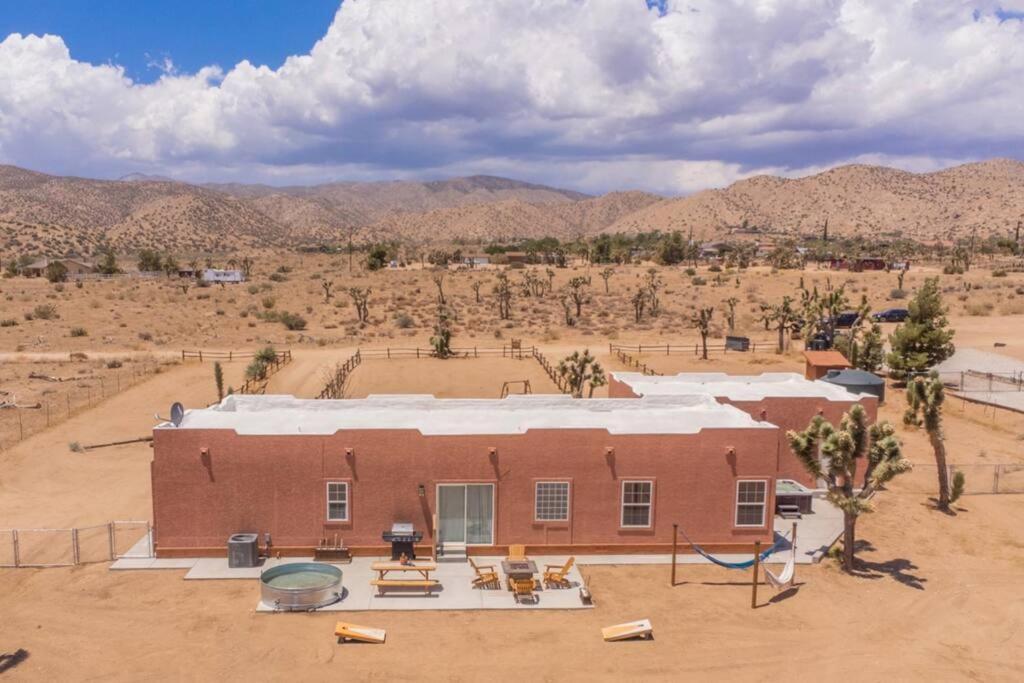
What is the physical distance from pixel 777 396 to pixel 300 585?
1559 centimetres

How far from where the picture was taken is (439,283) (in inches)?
2896

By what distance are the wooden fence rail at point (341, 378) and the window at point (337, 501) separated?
17.4 metres

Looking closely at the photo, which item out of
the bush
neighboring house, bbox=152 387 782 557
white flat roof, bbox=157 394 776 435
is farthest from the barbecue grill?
the bush

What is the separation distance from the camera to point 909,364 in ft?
139

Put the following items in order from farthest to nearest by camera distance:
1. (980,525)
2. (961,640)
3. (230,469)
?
(980,525) < (230,469) < (961,640)

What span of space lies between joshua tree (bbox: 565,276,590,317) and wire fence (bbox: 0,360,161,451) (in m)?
35.4

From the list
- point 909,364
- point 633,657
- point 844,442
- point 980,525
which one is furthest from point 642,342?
point 633,657

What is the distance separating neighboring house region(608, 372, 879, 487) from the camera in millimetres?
24734

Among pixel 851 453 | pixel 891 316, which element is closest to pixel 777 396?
pixel 851 453

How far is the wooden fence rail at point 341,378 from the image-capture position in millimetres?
36906

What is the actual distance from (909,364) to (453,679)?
36.3 meters

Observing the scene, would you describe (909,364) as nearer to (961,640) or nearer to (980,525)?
(980,525)

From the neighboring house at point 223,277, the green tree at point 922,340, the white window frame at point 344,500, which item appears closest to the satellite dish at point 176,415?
the white window frame at point 344,500

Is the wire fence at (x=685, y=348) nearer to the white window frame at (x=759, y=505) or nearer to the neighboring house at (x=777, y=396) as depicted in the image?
the neighboring house at (x=777, y=396)
